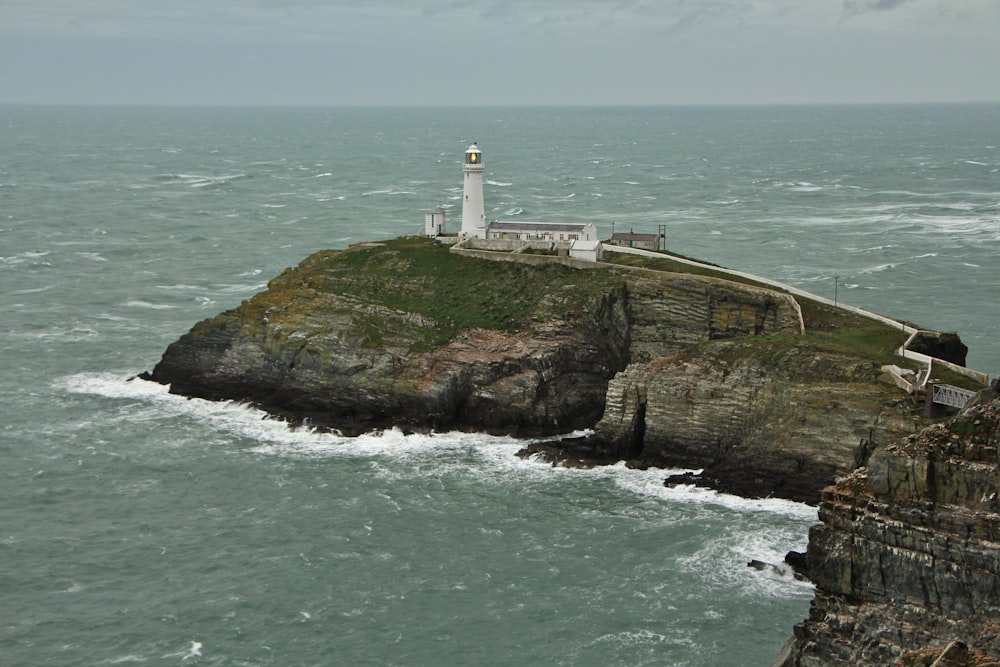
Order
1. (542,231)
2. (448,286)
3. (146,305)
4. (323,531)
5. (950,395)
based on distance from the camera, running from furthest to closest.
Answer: (146,305), (542,231), (448,286), (950,395), (323,531)

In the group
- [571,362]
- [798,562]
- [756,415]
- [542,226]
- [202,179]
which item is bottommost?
[798,562]

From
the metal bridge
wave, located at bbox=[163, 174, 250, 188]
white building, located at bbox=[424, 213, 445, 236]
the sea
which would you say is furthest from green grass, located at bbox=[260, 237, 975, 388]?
wave, located at bbox=[163, 174, 250, 188]

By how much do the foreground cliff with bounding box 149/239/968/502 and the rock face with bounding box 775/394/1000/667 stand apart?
21.5 metres

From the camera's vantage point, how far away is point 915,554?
30953mm

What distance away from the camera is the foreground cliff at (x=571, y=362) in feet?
183

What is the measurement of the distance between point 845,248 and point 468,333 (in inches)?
2329

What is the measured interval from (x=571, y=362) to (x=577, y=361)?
1.11ft

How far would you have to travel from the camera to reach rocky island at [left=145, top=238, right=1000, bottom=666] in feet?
182

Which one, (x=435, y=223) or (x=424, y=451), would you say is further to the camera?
(x=435, y=223)

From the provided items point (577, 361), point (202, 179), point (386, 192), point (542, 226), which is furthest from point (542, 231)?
Result: point (202, 179)

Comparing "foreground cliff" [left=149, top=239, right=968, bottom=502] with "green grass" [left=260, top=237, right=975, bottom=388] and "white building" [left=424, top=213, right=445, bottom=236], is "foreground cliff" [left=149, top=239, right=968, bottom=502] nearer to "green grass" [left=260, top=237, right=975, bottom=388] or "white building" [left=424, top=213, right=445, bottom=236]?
"green grass" [left=260, top=237, right=975, bottom=388]

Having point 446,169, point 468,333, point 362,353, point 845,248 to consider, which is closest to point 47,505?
point 362,353

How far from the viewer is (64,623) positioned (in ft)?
142

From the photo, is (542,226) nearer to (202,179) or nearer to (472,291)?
(472,291)
